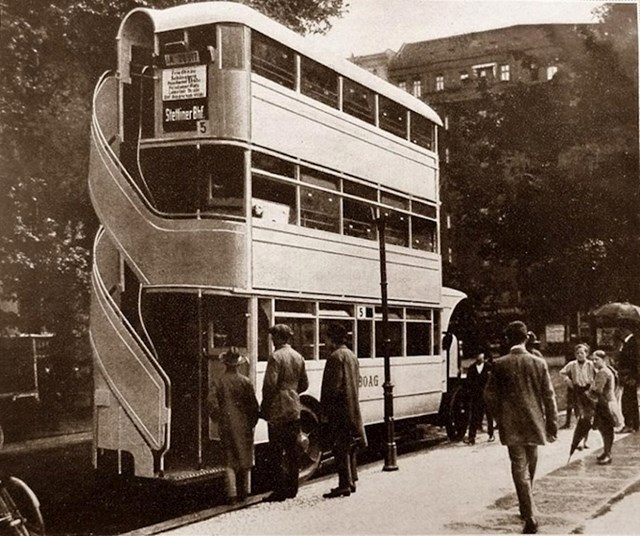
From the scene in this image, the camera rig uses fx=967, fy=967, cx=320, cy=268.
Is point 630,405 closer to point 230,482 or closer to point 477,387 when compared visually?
point 477,387

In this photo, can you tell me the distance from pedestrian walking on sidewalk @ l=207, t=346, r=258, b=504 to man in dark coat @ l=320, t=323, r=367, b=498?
614 mm

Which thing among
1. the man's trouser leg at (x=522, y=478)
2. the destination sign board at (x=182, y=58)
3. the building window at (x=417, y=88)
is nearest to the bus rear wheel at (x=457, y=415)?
the building window at (x=417, y=88)

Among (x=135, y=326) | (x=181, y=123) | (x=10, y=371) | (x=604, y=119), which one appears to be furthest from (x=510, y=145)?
(x=10, y=371)

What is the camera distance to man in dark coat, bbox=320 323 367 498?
23.4 ft

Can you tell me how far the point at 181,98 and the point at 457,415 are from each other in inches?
205

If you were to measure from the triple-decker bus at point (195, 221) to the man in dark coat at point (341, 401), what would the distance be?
474 mm

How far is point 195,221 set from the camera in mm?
6754

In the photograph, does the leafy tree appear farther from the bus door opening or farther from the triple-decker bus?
the bus door opening

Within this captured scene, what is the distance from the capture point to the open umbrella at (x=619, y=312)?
8078 millimetres

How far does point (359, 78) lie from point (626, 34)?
7.14 ft

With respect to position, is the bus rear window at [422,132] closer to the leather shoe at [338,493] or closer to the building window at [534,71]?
the building window at [534,71]

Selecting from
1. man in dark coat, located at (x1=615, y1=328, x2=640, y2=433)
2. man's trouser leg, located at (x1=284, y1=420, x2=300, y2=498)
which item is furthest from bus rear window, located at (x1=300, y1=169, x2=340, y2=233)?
man in dark coat, located at (x1=615, y1=328, x2=640, y2=433)

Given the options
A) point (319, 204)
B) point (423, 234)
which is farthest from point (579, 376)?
point (319, 204)

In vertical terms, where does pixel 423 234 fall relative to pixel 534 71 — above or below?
below
